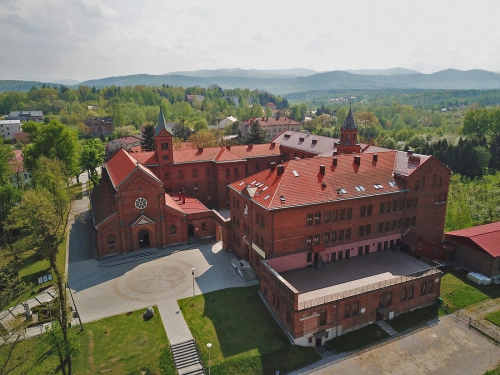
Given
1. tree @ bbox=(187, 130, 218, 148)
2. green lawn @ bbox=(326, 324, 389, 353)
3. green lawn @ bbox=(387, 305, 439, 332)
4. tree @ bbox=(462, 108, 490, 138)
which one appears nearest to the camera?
green lawn @ bbox=(326, 324, 389, 353)

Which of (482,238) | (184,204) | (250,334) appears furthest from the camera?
(184,204)

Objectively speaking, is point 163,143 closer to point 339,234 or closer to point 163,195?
point 163,195

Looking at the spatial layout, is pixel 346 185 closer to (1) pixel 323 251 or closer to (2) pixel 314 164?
(2) pixel 314 164

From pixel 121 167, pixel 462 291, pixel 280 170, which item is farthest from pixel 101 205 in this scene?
pixel 462 291

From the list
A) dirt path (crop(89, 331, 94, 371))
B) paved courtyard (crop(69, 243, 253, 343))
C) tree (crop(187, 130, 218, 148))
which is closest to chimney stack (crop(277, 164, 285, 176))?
paved courtyard (crop(69, 243, 253, 343))

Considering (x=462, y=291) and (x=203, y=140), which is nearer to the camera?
(x=462, y=291)

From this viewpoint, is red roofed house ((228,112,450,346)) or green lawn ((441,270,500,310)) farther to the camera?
green lawn ((441,270,500,310))

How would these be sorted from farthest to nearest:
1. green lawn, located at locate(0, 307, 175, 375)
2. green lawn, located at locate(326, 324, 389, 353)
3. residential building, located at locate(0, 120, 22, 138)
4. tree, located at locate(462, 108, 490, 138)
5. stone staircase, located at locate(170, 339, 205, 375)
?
1. residential building, located at locate(0, 120, 22, 138)
2. tree, located at locate(462, 108, 490, 138)
3. green lawn, located at locate(326, 324, 389, 353)
4. stone staircase, located at locate(170, 339, 205, 375)
5. green lawn, located at locate(0, 307, 175, 375)

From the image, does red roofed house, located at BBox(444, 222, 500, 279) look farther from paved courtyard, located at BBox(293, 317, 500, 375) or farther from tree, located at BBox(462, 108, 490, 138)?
tree, located at BBox(462, 108, 490, 138)
